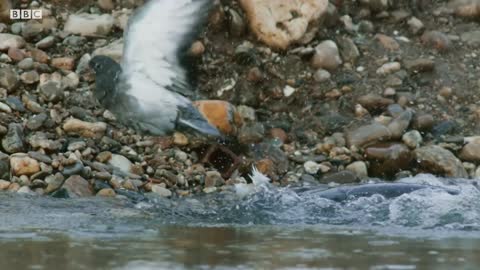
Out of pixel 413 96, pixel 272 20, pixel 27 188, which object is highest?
pixel 272 20

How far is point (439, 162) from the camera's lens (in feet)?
18.3

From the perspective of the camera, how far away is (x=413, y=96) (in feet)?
20.4

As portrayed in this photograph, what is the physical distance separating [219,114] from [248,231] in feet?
6.83

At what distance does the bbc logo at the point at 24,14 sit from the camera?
626 centimetres

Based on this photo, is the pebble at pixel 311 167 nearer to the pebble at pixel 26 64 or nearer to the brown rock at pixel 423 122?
the brown rock at pixel 423 122

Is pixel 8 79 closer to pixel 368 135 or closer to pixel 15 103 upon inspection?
pixel 15 103

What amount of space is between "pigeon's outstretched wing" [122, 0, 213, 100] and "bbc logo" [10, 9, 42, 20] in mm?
1196

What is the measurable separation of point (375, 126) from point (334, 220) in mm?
1810

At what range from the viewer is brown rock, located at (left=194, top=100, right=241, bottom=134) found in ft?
18.4

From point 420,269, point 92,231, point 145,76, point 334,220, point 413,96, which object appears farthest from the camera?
point 413,96

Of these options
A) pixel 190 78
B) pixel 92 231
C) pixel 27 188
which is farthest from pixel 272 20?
pixel 92 231

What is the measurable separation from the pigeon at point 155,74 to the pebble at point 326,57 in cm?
100

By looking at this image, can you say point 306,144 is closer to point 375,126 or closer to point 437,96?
point 375,126

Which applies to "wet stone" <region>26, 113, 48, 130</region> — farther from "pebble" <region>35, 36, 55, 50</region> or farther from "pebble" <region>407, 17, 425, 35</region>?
"pebble" <region>407, 17, 425, 35</region>
